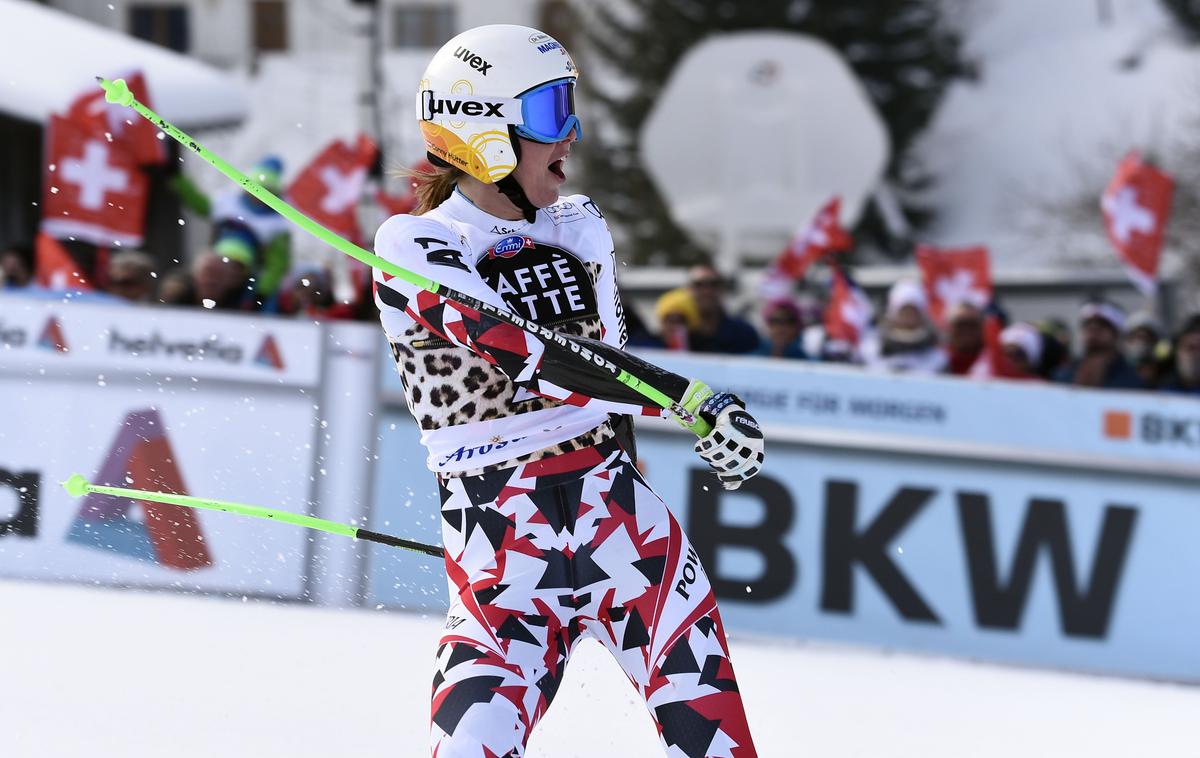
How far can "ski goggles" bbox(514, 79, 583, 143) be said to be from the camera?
126 inches

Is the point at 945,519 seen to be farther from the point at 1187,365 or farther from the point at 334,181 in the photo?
the point at 334,181

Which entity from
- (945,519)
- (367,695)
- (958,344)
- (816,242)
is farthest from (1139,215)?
(367,695)

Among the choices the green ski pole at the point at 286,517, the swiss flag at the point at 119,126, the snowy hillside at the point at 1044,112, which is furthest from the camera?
the snowy hillside at the point at 1044,112

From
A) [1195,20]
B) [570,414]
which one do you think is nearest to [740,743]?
[570,414]

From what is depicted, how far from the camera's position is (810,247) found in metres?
13.0

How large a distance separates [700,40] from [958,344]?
24782mm

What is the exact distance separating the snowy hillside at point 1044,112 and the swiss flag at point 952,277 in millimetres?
25228

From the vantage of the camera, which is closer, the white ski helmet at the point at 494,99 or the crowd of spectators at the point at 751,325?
the white ski helmet at the point at 494,99

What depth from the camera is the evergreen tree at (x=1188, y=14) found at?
38.3 m

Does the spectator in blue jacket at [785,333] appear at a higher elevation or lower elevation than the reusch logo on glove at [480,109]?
lower

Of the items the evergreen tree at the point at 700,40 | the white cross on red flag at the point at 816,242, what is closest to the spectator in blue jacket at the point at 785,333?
the white cross on red flag at the point at 816,242

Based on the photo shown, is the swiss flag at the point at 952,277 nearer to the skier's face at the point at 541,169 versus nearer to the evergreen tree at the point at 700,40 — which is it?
the skier's face at the point at 541,169

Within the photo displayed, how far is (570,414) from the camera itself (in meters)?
3.24

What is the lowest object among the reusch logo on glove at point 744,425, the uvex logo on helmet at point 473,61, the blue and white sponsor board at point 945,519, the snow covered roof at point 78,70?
the blue and white sponsor board at point 945,519
